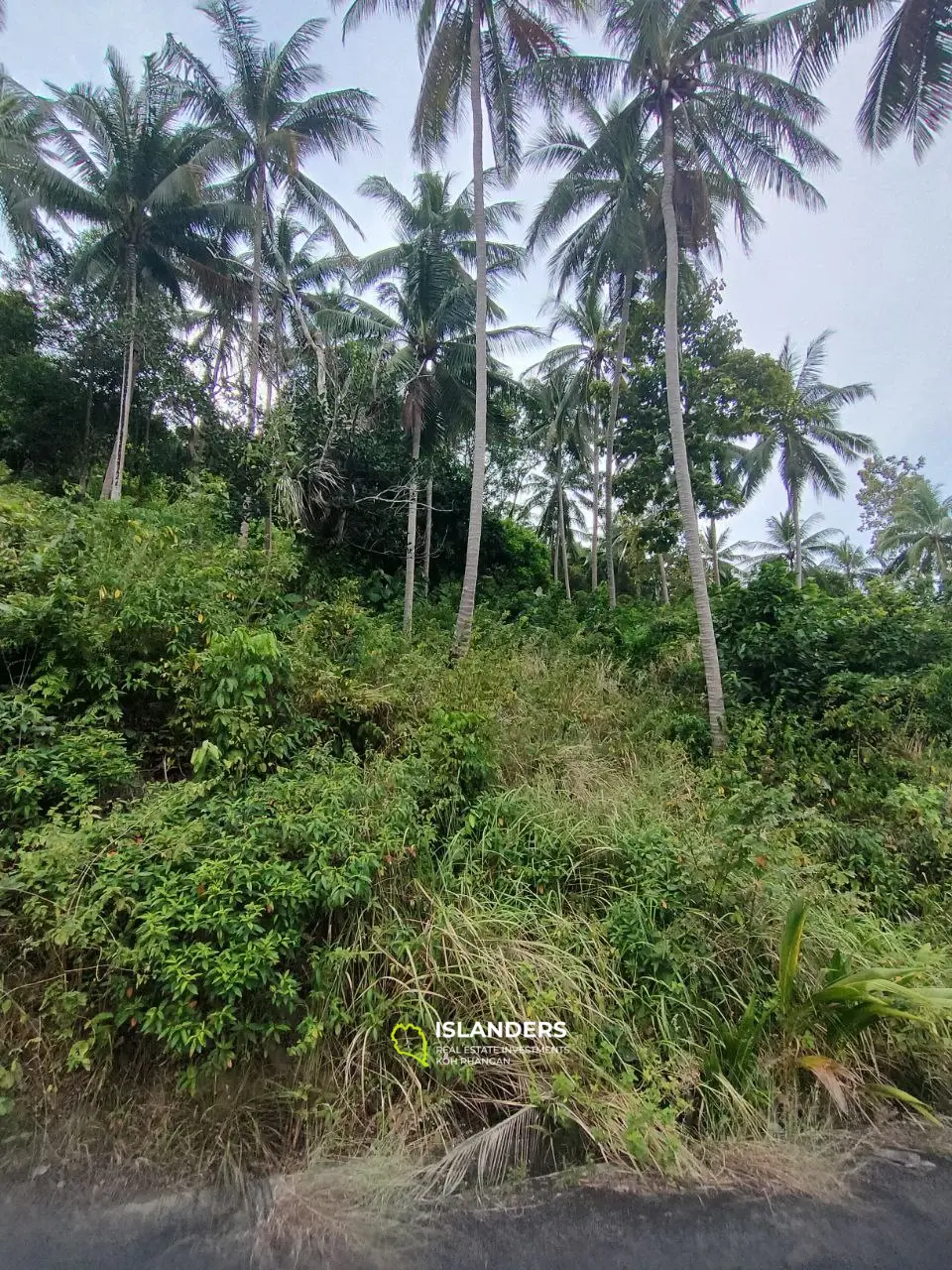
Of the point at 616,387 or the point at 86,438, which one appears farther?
the point at 86,438

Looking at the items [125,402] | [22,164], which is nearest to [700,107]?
[125,402]

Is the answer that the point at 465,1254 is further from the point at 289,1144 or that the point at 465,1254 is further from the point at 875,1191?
the point at 875,1191

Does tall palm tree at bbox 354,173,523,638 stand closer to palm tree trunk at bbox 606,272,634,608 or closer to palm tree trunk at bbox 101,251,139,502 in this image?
palm tree trunk at bbox 606,272,634,608

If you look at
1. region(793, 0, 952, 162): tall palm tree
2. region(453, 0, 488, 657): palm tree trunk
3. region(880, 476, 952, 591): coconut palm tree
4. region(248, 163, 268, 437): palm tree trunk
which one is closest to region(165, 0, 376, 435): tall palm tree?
region(248, 163, 268, 437): palm tree trunk

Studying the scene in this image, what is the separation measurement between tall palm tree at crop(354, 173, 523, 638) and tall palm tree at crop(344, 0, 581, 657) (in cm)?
226

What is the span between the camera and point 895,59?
21.5 ft

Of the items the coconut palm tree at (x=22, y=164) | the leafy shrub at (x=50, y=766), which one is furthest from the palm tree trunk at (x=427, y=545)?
the coconut palm tree at (x=22, y=164)

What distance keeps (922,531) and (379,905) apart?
84.2ft

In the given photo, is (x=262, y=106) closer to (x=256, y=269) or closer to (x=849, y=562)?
(x=256, y=269)

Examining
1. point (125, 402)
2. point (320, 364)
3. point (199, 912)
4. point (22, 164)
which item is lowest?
point (199, 912)

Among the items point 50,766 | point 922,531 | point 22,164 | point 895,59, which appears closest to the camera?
point 50,766

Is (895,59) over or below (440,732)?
over

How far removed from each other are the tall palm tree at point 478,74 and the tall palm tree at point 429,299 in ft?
7.40

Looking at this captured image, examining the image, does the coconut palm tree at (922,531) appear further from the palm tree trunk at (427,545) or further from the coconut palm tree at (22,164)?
the coconut palm tree at (22,164)
